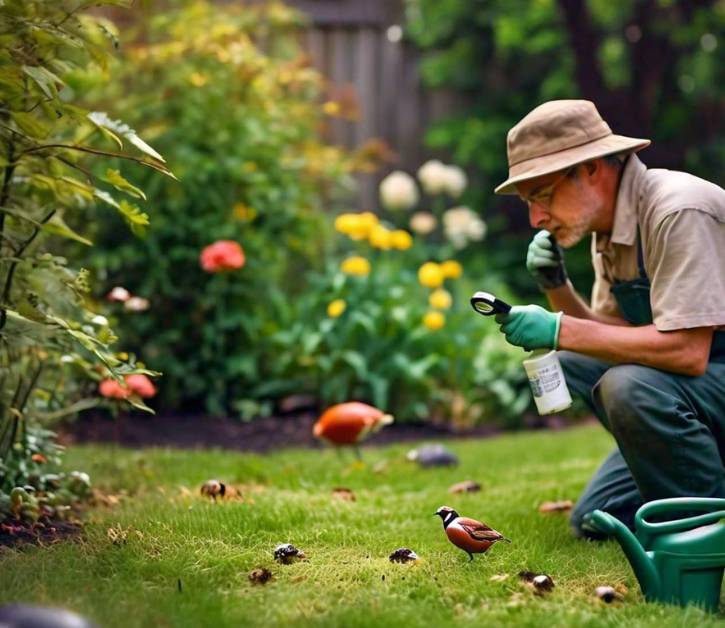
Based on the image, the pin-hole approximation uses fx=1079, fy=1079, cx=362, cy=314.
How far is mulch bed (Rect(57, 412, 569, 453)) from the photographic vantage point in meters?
5.14

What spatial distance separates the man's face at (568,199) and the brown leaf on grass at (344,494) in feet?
3.98

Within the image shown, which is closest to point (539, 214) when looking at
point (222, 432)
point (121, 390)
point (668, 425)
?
point (668, 425)

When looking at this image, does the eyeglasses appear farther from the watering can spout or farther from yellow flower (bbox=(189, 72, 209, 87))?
yellow flower (bbox=(189, 72, 209, 87))

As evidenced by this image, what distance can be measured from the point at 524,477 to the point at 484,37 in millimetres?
5092

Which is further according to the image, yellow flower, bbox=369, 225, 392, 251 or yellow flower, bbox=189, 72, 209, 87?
yellow flower, bbox=369, 225, 392, 251

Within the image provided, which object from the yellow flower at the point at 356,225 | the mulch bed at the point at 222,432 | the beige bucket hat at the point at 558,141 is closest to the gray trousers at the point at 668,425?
the beige bucket hat at the point at 558,141

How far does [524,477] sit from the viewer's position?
430 centimetres

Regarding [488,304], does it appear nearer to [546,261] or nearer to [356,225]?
[546,261]

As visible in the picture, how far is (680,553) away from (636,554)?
99 mm

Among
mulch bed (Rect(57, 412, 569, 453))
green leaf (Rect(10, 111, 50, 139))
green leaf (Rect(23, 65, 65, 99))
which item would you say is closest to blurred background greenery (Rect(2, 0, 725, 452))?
mulch bed (Rect(57, 412, 569, 453))

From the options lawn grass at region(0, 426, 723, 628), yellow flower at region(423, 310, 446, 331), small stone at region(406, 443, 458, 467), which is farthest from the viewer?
yellow flower at region(423, 310, 446, 331)

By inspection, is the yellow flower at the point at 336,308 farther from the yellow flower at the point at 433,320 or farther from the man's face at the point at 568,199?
the man's face at the point at 568,199

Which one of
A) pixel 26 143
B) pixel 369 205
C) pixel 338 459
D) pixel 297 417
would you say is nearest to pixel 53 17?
pixel 26 143

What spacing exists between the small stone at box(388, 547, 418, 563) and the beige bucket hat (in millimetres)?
1047
